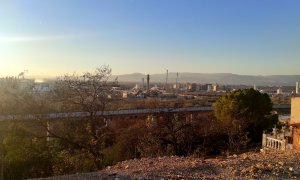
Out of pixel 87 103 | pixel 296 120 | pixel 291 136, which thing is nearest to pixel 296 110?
pixel 296 120

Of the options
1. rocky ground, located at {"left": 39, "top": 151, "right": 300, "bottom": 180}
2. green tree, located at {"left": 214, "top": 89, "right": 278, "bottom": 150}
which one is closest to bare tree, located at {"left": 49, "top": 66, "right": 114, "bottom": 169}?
rocky ground, located at {"left": 39, "top": 151, "right": 300, "bottom": 180}

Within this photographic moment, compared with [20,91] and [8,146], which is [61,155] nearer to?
[8,146]

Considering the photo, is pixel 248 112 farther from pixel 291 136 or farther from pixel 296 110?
pixel 296 110

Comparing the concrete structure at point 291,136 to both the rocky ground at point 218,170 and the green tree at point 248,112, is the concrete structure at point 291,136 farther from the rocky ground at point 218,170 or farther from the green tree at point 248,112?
the green tree at point 248,112

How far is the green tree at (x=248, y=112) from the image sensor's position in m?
23.7

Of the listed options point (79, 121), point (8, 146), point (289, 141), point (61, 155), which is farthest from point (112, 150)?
point (289, 141)

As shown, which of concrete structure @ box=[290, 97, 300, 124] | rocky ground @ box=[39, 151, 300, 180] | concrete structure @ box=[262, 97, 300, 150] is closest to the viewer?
rocky ground @ box=[39, 151, 300, 180]

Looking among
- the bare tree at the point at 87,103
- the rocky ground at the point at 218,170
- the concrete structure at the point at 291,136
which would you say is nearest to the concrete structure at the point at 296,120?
the concrete structure at the point at 291,136

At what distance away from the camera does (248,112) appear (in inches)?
952

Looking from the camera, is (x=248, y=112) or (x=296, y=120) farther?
(x=248, y=112)

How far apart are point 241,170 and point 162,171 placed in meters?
1.54

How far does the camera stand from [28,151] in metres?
13.2

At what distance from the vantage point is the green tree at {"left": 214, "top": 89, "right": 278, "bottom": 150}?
2370 cm

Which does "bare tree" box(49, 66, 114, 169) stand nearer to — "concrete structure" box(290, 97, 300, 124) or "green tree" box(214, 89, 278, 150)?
"concrete structure" box(290, 97, 300, 124)
